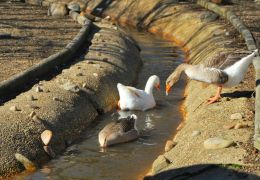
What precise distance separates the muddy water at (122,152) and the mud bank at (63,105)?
0.27 meters

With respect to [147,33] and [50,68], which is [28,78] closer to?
[50,68]

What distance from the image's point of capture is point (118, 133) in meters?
11.8

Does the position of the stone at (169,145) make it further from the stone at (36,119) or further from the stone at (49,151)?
the stone at (36,119)

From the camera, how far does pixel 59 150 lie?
11.3 meters

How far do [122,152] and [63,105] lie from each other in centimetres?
181

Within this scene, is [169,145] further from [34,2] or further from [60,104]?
[34,2]

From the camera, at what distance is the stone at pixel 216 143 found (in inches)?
379

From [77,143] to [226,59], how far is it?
319cm

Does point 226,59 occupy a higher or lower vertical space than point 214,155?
higher

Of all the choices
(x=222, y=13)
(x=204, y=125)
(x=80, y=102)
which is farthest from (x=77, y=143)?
(x=222, y=13)

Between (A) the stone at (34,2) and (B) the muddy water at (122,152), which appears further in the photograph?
(A) the stone at (34,2)

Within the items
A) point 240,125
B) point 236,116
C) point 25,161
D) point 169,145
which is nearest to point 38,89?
point 25,161

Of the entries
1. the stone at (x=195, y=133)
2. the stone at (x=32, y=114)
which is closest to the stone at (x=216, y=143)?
the stone at (x=195, y=133)

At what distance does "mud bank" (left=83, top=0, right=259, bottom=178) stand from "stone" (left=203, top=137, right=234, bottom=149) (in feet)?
0.22
